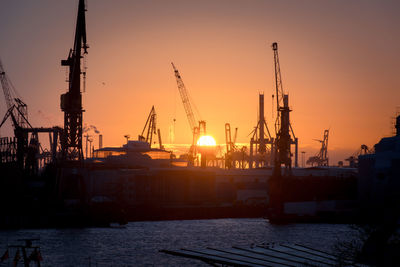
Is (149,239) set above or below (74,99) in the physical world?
below

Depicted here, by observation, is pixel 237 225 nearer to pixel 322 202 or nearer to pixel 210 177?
pixel 322 202

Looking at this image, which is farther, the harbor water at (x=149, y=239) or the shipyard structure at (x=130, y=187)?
the shipyard structure at (x=130, y=187)

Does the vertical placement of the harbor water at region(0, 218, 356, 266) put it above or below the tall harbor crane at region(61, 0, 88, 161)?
below

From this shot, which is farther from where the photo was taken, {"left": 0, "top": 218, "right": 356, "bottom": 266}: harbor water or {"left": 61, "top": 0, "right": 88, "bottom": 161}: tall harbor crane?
{"left": 61, "top": 0, "right": 88, "bottom": 161}: tall harbor crane

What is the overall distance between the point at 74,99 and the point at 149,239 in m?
31.0

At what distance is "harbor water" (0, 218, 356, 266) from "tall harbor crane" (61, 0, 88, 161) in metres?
14.9

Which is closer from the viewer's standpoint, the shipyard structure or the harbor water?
the harbor water

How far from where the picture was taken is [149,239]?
61.2 m

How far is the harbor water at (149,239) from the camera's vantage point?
153ft

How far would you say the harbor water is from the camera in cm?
4672

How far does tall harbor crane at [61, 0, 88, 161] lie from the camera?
85.4m

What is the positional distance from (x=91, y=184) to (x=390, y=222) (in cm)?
8286

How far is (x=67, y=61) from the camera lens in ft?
292

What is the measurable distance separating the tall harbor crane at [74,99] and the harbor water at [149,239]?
14.9 m
